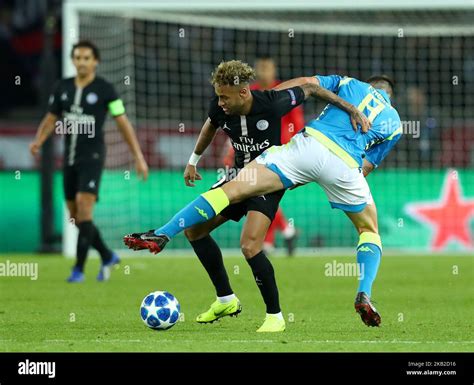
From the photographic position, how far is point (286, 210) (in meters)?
15.8

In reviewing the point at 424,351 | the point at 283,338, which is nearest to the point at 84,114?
→ the point at 283,338

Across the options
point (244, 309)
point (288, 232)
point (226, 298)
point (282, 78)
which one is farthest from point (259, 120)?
point (282, 78)

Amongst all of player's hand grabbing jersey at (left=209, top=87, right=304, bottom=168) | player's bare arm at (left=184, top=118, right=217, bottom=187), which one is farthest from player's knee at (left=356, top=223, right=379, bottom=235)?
player's bare arm at (left=184, top=118, right=217, bottom=187)

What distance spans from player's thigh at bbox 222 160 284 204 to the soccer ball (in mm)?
799

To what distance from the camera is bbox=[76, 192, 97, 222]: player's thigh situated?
1152 cm

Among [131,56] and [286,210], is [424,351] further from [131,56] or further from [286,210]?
[131,56]

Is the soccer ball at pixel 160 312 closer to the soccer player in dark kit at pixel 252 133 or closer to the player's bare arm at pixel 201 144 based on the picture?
the soccer player in dark kit at pixel 252 133

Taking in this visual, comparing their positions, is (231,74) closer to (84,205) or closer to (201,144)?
(201,144)

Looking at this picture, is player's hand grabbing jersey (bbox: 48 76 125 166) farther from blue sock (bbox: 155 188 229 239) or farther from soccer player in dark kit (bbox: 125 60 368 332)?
blue sock (bbox: 155 188 229 239)

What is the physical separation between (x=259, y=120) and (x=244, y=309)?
2.02 metres

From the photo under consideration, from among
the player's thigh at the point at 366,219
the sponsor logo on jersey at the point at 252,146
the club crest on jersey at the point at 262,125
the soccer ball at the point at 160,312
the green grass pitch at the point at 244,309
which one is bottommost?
the green grass pitch at the point at 244,309

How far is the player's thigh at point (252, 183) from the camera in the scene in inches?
300

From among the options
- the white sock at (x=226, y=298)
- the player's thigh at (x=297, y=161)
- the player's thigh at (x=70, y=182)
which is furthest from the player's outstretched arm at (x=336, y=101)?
the player's thigh at (x=70, y=182)

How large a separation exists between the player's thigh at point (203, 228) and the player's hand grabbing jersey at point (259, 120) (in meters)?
0.45
